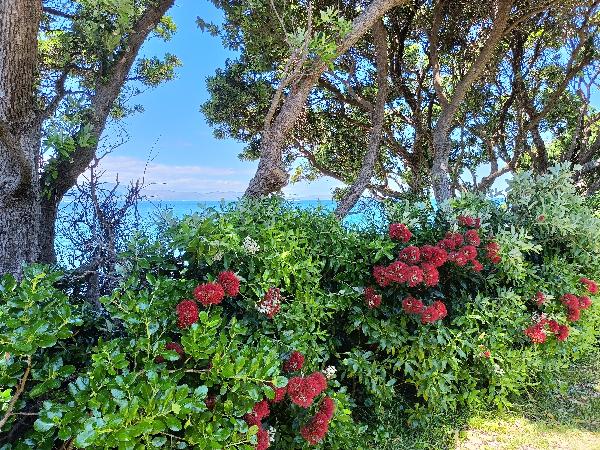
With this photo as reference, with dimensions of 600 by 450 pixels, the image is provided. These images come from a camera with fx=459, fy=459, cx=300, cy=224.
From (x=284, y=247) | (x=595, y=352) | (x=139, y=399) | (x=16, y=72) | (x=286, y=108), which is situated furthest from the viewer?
(x=595, y=352)

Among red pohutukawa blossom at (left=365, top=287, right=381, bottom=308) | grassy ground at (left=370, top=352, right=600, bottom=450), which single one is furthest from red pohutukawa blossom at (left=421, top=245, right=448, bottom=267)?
grassy ground at (left=370, top=352, right=600, bottom=450)

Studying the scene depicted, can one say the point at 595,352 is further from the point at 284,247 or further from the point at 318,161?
the point at 318,161

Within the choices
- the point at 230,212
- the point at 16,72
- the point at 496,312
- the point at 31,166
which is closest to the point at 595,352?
the point at 496,312

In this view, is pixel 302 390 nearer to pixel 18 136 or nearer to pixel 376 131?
pixel 18 136

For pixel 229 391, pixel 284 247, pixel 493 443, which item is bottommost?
pixel 493 443

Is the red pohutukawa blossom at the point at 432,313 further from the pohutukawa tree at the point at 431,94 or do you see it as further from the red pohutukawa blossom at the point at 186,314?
the pohutukawa tree at the point at 431,94

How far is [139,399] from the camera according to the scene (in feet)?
6.15

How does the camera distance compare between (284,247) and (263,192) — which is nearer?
(284,247)

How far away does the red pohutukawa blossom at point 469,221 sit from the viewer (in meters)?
4.08

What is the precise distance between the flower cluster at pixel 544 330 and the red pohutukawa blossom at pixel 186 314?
3022mm

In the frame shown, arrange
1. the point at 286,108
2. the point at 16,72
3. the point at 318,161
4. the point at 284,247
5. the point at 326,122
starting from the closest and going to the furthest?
1. the point at 284,247
2. the point at 16,72
3. the point at 286,108
4. the point at 326,122
5. the point at 318,161

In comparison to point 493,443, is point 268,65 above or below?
above

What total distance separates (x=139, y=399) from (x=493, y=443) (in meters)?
3.04

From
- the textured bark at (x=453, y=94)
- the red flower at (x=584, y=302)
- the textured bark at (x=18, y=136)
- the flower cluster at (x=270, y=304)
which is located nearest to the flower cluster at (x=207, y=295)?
the flower cluster at (x=270, y=304)
